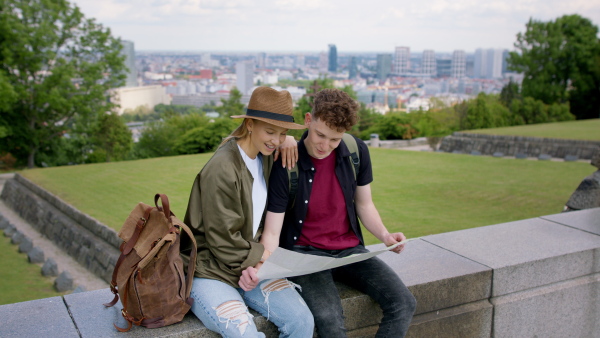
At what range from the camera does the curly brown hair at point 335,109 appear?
97.9 inches

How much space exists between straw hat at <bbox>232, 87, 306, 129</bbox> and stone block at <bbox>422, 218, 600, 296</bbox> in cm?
144

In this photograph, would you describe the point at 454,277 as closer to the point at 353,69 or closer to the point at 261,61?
the point at 261,61

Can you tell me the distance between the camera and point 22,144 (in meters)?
27.1

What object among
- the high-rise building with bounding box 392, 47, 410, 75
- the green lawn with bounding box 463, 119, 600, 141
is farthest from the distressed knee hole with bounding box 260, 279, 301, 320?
the high-rise building with bounding box 392, 47, 410, 75

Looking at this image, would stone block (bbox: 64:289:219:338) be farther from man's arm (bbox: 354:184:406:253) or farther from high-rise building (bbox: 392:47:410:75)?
high-rise building (bbox: 392:47:410:75)

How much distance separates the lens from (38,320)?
2273 mm

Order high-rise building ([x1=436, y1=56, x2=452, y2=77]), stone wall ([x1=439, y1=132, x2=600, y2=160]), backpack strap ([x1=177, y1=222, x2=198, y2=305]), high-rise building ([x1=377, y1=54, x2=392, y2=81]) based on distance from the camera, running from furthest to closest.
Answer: high-rise building ([x1=436, y1=56, x2=452, y2=77]) < high-rise building ([x1=377, y1=54, x2=392, y2=81]) < stone wall ([x1=439, y1=132, x2=600, y2=160]) < backpack strap ([x1=177, y1=222, x2=198, y2=305])

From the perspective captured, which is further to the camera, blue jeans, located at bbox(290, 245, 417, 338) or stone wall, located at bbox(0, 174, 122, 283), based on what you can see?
stone wall, located at bbox(0, 174, 122, 283)

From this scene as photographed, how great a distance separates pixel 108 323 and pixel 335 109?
4.52 feet

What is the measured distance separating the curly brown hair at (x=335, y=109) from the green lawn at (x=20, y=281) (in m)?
5.77

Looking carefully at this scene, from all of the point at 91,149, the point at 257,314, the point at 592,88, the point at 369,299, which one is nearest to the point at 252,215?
the point at 257,314

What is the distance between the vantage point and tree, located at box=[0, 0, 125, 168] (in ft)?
82.6

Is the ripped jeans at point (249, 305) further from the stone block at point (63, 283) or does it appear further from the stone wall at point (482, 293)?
the stone block at point (63, 283)

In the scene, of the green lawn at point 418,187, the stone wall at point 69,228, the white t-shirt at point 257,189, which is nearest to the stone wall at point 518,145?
the green lawn at point 418,187
